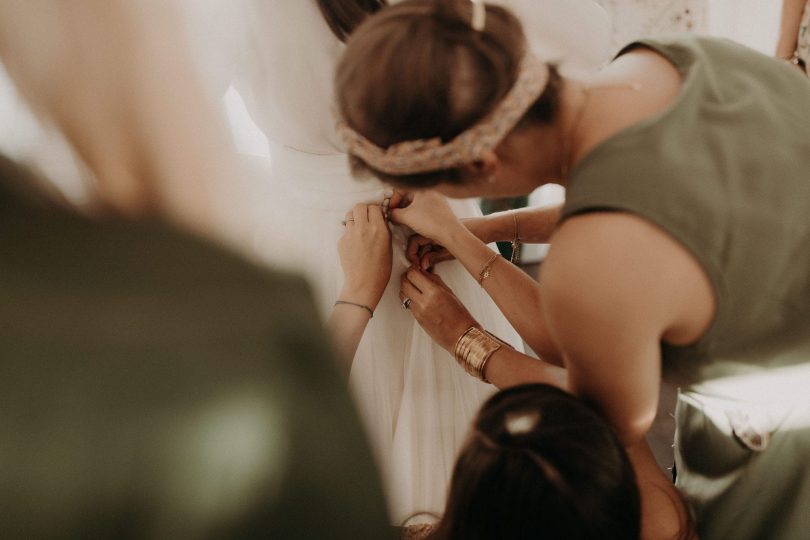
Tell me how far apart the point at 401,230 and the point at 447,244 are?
0.12m

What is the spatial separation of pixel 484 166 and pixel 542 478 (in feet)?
1.17

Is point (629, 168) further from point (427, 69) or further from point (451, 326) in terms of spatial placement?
point (451, 326)

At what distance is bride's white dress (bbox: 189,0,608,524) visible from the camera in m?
0.93

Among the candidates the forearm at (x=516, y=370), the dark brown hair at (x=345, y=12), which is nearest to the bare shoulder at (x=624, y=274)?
the forearm at (x=516, y=370)

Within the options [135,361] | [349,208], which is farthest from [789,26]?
[135,361]

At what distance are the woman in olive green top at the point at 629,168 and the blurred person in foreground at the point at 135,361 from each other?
0.97ft

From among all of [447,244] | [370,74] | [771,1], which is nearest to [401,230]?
[447,244]

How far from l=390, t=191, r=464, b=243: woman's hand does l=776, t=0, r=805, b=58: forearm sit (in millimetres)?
1840

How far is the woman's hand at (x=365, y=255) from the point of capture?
0.98 m

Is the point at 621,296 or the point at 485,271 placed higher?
the point at 621,296

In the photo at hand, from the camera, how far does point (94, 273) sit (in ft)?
1.01

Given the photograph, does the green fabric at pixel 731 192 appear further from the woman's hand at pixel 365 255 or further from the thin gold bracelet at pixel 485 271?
the woman's hand at pixel 365 255

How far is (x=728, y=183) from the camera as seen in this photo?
1.85 feet

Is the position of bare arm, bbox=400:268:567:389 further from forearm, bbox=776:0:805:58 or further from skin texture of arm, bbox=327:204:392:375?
forearm, bbox=776:0:805:58
